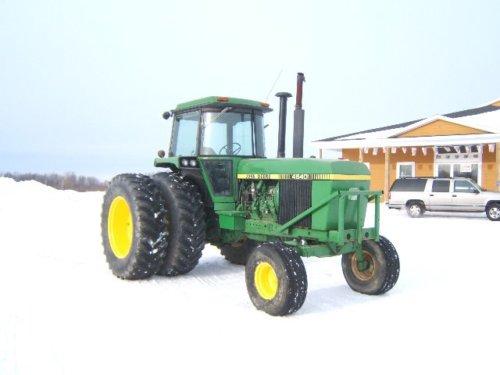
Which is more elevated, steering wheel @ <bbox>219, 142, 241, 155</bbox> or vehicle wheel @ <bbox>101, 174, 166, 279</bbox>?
steering wheel @ <bbox>219, 142, 241, 155</bbox>

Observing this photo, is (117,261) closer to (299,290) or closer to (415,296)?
(299,290)

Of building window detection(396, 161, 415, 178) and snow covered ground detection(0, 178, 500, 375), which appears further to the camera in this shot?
building window detection(396, 161, 415, 178)

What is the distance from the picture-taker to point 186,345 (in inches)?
166

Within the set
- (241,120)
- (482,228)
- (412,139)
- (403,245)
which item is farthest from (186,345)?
(412,139)

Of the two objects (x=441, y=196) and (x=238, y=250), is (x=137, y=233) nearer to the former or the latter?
(x=238, y=250)

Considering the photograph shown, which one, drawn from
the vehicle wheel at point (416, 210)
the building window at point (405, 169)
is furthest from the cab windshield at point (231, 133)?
the building window at point (405, 169)

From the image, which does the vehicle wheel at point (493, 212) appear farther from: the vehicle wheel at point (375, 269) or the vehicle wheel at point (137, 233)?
the vehicle wheel at point (137, 233)

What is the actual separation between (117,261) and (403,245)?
6.41 metres

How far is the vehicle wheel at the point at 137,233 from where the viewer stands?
254 inches

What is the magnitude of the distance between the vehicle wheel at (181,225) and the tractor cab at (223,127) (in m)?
0.60

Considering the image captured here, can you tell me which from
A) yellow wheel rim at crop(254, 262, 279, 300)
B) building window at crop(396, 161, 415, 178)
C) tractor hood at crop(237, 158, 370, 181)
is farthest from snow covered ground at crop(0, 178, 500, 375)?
building window at crop(396, 161, 415, 178)

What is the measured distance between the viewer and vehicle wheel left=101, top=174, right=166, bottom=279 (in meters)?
6.45

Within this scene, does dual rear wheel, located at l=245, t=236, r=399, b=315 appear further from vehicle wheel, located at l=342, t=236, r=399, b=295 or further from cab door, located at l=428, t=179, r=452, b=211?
cab door, located at l=428, t=179, r=452, b=211

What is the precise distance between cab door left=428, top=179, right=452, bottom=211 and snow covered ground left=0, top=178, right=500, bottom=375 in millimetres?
10821
